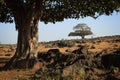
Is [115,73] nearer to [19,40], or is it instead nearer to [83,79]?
[83,79]

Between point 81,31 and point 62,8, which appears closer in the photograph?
point 62,8

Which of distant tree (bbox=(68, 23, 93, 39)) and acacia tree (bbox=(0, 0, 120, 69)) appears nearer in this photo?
acacia tree (bbox=(0, 0, 120, 69))

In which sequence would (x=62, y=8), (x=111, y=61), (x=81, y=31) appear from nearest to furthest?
(x=111, y=61)
(x=62, y=8)
(x=81, y=31)

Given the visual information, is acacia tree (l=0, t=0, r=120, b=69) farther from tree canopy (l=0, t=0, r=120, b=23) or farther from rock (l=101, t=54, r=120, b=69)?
rock (l=101, t=54, r=120, b=69)

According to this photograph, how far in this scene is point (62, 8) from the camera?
19.5 meters

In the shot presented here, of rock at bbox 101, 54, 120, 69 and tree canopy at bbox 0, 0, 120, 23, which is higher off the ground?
tree canopy at bbox 0, 0, 120, 23

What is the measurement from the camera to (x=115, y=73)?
10.6 metres

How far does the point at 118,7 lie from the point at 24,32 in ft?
17.8

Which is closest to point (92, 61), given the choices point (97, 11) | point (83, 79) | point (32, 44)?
point (83, 79)

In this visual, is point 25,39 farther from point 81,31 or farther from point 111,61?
point 81,31

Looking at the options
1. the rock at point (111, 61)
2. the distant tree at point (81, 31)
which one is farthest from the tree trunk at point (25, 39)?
the distant tree at point (81, 31)

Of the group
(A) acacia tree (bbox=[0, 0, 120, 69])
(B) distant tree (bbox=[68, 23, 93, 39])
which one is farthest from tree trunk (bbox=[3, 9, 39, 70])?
(B) distant tree (bbox=[68, 23, 93, 39])

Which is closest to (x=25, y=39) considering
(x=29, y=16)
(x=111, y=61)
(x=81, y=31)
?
(x=29, y=16)

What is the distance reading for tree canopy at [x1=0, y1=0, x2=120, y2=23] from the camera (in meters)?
16.9
